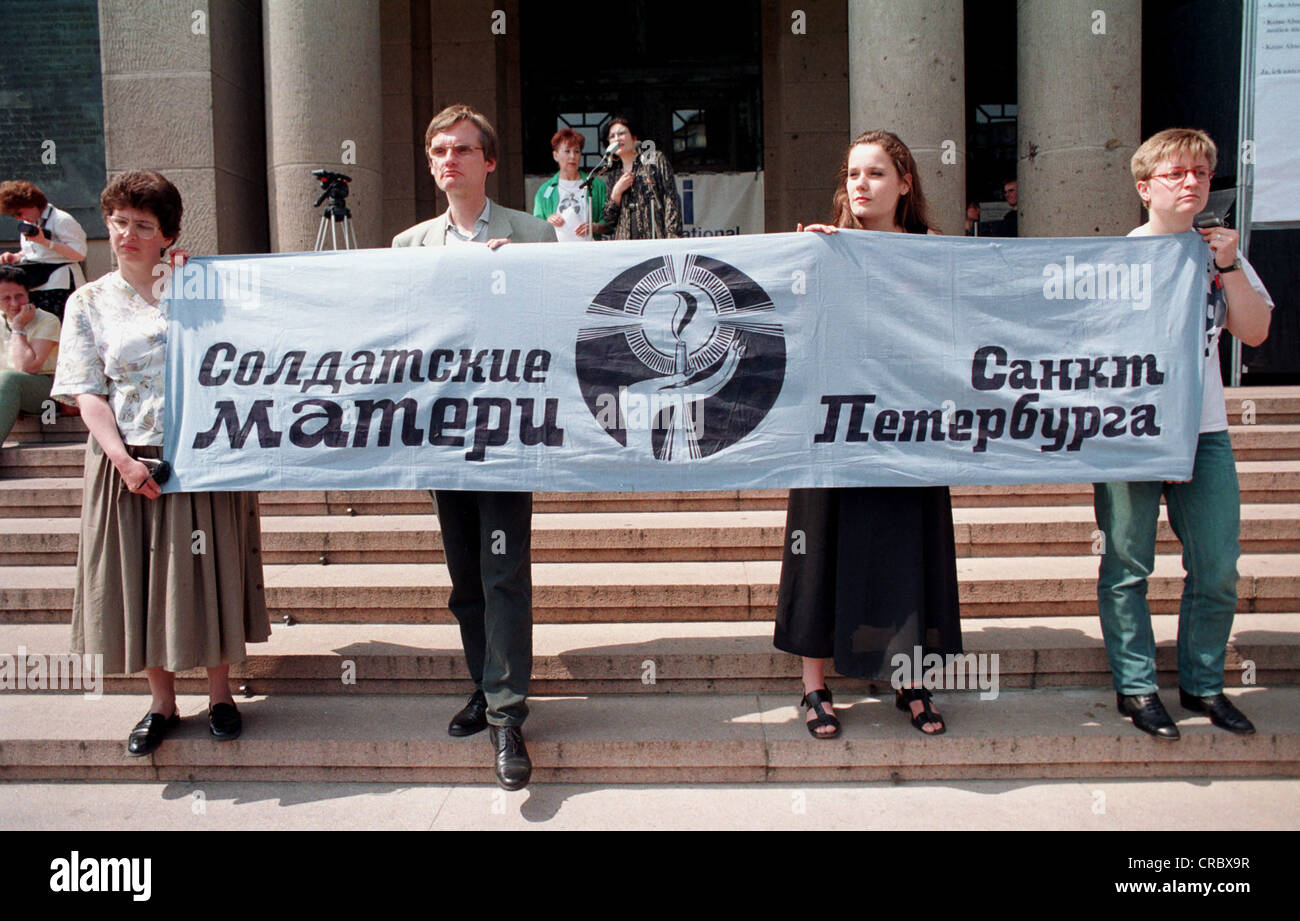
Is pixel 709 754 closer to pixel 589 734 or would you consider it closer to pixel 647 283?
pixel 589 734

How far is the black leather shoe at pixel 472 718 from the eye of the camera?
3541 mm

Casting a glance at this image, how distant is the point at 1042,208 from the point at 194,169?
7.19 meters

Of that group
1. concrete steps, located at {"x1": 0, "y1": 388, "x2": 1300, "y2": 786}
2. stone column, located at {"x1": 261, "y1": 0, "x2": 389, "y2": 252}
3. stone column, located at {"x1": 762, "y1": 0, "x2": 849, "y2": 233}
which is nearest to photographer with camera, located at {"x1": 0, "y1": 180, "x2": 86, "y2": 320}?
stone column, located at {"x1": 261, "y1": 0, "x2": 389, "y2": 252}

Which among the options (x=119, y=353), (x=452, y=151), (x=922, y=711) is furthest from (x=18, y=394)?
(x=922, y=711)

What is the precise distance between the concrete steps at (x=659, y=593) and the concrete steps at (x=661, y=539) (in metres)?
0.14

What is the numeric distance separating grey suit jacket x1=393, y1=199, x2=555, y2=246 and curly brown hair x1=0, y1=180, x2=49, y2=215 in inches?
194

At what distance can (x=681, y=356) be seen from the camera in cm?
359

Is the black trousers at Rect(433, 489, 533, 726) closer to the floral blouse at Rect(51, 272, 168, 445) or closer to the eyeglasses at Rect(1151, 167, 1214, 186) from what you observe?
the floral blouse at Rect(51, 272, 168, 445)

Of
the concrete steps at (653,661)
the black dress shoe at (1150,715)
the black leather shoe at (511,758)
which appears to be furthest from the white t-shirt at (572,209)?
the black dress shoe at (1150,715)

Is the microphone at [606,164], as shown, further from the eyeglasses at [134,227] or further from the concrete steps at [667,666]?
the concrete steps at [667,666]

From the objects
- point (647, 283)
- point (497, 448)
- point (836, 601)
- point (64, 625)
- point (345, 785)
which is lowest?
point (345, 785)

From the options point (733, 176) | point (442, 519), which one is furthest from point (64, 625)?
point (733, 176)

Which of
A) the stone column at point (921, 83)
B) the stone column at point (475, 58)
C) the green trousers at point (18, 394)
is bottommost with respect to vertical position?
the green trousers at point (18, 394)

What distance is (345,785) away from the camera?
348 centimetres
